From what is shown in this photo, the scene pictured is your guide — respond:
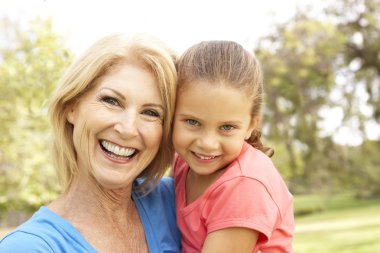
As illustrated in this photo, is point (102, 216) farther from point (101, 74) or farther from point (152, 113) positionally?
point (101, 74)

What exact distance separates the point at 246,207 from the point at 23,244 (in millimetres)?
876

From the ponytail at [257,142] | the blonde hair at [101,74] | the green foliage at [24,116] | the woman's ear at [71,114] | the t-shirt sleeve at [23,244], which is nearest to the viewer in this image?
the t-shirt sleeve at [23,244]

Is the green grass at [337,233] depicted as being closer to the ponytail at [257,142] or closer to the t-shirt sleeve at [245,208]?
the ponytail at [257,142]

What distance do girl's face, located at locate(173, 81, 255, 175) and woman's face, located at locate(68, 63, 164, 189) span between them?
0.45ft

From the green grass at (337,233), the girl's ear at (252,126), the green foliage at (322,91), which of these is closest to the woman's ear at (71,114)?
the girl's ear at (252,126)

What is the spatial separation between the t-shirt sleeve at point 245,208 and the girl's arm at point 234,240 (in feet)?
0.10

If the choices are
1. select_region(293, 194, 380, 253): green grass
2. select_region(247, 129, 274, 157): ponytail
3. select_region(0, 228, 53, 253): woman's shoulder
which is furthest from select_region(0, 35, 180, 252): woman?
select_region(293, 194, 380, 253): green grass

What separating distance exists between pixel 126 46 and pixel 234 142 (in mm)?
644

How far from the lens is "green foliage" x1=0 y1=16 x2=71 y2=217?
6781 millimetres

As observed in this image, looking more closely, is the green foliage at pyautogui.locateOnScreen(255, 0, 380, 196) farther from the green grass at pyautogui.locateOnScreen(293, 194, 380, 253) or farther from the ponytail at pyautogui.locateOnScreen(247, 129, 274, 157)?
the ponytail at pyautogui.locateOnScreen(247, 129, 274, 157)

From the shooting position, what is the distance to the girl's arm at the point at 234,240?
7.61 feet

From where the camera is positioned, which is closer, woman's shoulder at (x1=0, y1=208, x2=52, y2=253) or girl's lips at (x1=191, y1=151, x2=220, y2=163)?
woman's shoulder at (x1=0, y1=208, x2=52, y2=253)

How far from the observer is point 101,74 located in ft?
8.00

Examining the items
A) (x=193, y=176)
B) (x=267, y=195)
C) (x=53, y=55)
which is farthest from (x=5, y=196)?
(x=267, y=195)
